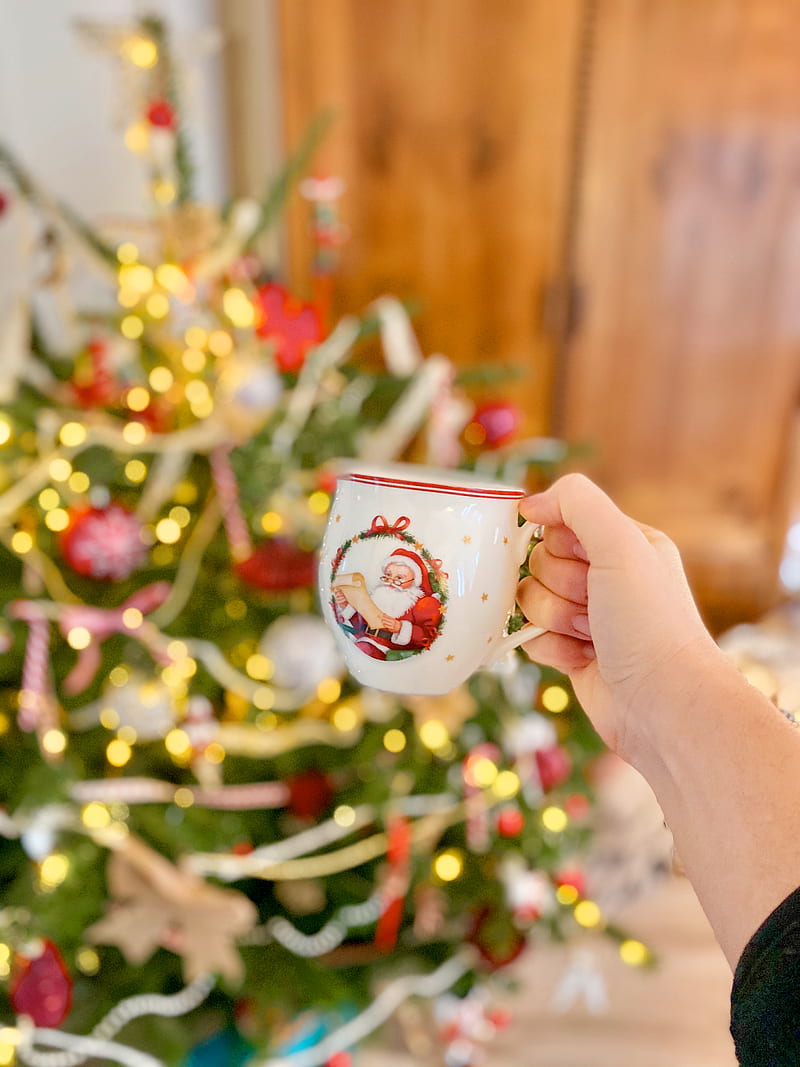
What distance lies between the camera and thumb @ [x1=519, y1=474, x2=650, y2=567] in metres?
0.45

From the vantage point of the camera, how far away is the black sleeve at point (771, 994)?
0.33 m

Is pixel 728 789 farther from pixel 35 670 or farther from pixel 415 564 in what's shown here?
pixel 35 670

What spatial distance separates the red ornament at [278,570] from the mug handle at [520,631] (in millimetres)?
466

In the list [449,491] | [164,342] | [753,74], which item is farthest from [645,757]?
[753,74]

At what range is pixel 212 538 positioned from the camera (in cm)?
104

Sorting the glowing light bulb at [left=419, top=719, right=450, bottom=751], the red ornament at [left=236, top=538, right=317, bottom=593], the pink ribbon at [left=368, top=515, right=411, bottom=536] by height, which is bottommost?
the glowing light bulb at [left=419, top=719, right=450, bottom=751]

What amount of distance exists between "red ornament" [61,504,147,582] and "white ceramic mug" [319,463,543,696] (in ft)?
1.61

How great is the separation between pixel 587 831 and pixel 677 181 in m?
1.25

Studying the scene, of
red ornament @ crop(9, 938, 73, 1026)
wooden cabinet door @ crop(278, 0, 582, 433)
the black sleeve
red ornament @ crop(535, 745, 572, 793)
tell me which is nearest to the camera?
the black sleeve

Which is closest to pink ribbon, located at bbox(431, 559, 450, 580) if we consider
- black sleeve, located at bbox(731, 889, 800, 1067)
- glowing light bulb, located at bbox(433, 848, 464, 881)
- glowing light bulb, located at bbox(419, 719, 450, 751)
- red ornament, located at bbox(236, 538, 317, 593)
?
black sleeve, located at bbox(731, 889, 800, 1067)

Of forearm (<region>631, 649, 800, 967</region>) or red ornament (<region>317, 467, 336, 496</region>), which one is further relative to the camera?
red ornament (<region>317, 467, 336, 496</region>)

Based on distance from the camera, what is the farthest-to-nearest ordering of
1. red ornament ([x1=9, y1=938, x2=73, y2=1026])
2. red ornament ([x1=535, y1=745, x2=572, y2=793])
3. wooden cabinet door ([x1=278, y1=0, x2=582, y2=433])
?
wooden cabinet door ([x1=278, y1=0, x2=582, y2=433]) → red ornament ([x1=535, y1=745, x2=572, y2=793]) → red ornament ([x1=9, y1=938, x2=73, y2=1026])

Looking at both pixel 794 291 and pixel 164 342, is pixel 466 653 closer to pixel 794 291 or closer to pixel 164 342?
pixel 164 342

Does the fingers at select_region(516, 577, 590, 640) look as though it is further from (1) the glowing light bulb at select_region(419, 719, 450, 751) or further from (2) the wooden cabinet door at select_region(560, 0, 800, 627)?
(2) the wooden cabinet door at select_region(560, 0, 800, 627)
